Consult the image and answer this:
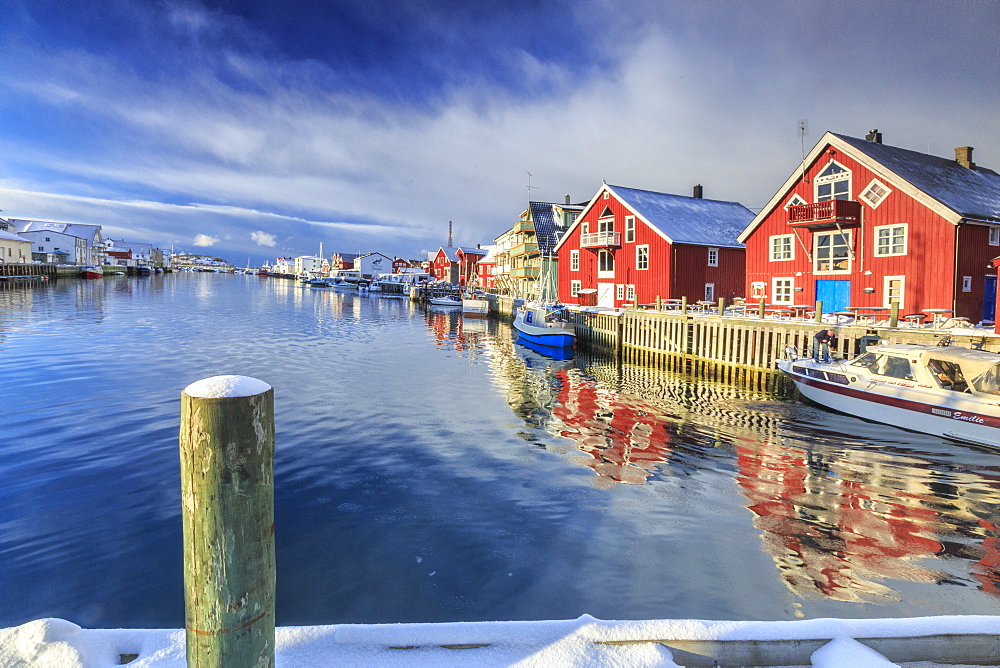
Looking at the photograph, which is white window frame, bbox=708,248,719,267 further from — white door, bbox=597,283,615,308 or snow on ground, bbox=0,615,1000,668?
snow on ground, bbox=0,615,1000,668

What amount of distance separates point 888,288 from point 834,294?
8.30ft

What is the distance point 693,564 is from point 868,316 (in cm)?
2385

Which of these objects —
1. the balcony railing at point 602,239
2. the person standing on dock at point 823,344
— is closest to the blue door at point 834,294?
the person standing on dock at point 823,344

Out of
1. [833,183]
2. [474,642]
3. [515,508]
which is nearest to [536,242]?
[833,183]

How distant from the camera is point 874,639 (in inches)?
161

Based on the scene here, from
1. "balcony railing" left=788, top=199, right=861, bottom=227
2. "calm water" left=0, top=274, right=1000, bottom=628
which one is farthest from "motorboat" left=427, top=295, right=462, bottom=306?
"calm water" left=0, top=274, right=1000, bottom=628

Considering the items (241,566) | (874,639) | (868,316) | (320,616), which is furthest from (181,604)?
(868,316)

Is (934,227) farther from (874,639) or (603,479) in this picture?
(874,639)

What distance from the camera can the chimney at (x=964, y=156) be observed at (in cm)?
3291

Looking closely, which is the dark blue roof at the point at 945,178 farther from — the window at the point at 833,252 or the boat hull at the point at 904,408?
the boat hull at the point at 904,408

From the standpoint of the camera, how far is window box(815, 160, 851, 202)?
28125 mm

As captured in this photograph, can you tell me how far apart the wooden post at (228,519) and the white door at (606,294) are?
42.0 metres

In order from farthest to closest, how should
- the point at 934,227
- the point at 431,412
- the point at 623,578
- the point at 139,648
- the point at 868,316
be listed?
the point at 868,316, the point at 934,227, the point at 431,412, the point at 623,578, the point at 139,648

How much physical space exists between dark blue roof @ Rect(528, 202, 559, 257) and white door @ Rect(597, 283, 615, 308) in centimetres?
1338
